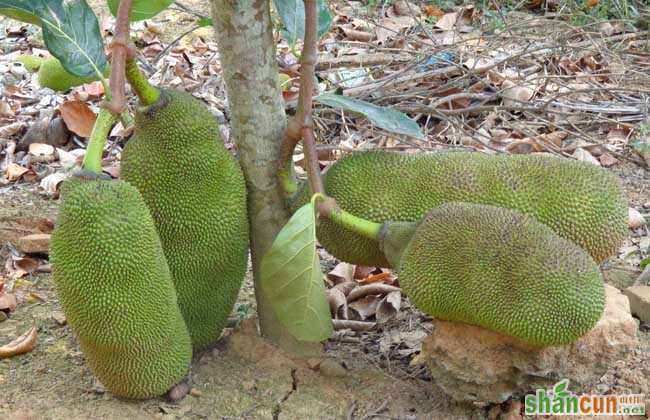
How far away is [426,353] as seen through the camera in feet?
4.36

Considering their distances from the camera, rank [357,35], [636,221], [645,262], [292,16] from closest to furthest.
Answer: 1. [292,16]
2. [645,262]
3. [636,221]
4. [357,35]

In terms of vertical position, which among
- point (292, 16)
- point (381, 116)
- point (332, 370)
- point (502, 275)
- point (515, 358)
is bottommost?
point (332, 370)

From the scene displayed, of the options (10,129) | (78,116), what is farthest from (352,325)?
(10,129)

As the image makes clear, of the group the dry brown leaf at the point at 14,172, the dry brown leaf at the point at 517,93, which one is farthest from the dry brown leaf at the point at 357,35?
the dry brown leaf at the point at 14,172

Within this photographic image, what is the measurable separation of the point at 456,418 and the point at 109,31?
2.44 meters

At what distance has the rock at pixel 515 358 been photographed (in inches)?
48.8

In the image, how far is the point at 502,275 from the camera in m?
1.17

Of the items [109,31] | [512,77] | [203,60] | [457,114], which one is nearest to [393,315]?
[457,114]

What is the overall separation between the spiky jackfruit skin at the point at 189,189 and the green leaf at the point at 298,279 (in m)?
0.11

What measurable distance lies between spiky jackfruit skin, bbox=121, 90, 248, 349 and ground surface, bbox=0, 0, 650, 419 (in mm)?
152

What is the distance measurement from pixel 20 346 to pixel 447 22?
2416 mm

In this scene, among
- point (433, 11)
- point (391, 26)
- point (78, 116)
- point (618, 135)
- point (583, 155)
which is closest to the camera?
point (583, 155)

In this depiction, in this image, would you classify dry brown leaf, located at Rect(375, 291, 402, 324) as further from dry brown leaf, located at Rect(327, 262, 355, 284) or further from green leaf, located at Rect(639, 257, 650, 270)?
green leaf, located at Rect(639, 257, 650, 270)

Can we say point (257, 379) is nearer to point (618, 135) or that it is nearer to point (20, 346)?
point (20, 346)
